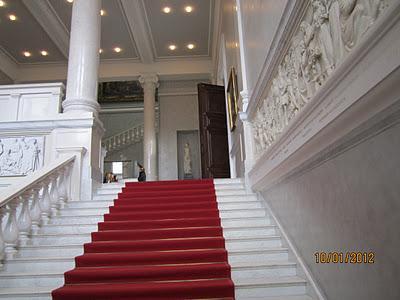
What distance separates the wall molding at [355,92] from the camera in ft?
4.18

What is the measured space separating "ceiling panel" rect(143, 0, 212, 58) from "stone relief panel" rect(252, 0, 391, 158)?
6.83 metres

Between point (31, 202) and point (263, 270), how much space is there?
9.60 ft

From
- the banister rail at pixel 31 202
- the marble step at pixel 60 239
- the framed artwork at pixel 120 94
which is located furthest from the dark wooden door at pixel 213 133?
the framed artwork at pixel 120 94

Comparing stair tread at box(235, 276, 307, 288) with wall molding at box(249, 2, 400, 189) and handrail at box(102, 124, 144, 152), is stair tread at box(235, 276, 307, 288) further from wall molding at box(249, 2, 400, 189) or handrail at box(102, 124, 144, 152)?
handrail at box(102, 124, 144, 152)

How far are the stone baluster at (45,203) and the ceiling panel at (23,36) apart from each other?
7116 mm

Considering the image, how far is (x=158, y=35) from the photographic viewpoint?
10.2 meters

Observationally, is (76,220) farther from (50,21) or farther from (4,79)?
(4,79)

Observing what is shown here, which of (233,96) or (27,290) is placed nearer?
(27,290)

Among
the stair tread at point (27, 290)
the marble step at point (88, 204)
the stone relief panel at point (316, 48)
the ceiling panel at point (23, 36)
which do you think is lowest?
the stair tread at point (27, 290)

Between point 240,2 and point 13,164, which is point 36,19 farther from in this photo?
point 240,2

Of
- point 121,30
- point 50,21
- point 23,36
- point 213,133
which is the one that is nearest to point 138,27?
point 121,30

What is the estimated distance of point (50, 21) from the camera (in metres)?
9.20

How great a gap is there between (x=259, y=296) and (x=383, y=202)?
1.49 meters

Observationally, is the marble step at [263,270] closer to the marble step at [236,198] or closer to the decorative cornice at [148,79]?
the marble step at [236,198]
